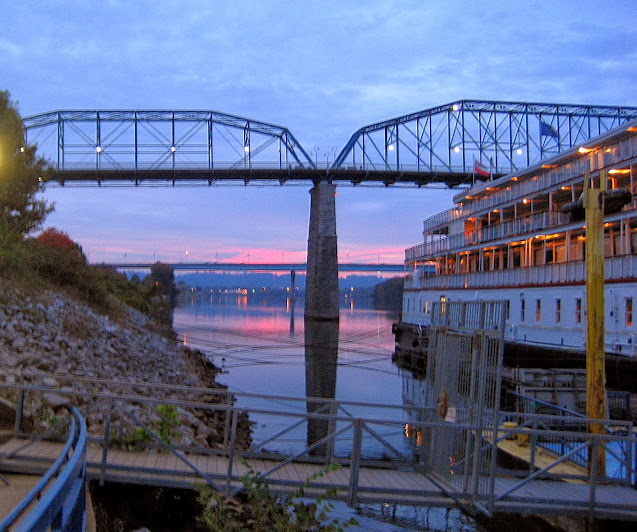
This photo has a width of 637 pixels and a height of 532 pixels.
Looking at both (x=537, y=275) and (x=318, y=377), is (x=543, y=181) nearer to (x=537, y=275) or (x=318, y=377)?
(x=537, y=275)

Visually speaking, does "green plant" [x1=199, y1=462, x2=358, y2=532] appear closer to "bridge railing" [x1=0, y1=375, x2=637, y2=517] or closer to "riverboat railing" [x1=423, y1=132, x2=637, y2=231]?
"bridge railing" [x1=0, y1=375, x2=637, y2=517]

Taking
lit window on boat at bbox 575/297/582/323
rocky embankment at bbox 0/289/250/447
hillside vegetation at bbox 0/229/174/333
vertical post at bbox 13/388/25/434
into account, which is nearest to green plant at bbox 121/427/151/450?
rocky embankment at bbox 0/289/250/447

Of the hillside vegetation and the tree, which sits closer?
the hillside vegetation

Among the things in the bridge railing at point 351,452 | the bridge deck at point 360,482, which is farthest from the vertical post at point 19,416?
the bridge deck at point 360,482

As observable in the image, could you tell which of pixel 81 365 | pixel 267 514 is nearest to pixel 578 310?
pixel 81 365

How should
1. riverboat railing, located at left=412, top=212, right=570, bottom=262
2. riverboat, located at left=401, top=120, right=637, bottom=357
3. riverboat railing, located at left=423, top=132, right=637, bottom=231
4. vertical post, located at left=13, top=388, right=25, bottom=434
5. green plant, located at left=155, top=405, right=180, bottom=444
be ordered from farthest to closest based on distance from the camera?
riverboat railing, located at left=412, top=212, right=570, bottom=262 < riverboat railing, located at left=423, top=132, right=637, bottom=231 < riverboat, located at left=401, top=120, right=637, bottom=357 < green plant, located at left=155, top=405, right=180, bottom=444 < vertical post, located at left=13, top=388, right=25, bottom=434

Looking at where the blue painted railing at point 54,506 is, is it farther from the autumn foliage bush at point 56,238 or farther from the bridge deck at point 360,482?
the autumn foliage bush at point 56,238

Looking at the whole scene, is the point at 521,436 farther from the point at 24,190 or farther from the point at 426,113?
the point at 426,113

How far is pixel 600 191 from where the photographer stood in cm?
1129

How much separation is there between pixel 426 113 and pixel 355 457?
266 feet

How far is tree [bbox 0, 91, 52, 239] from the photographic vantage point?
2523 cm

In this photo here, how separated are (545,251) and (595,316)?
77.7 feet

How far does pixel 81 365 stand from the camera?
16.4 meters

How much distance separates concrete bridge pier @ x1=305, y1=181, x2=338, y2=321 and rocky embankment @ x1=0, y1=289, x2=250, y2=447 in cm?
5254
